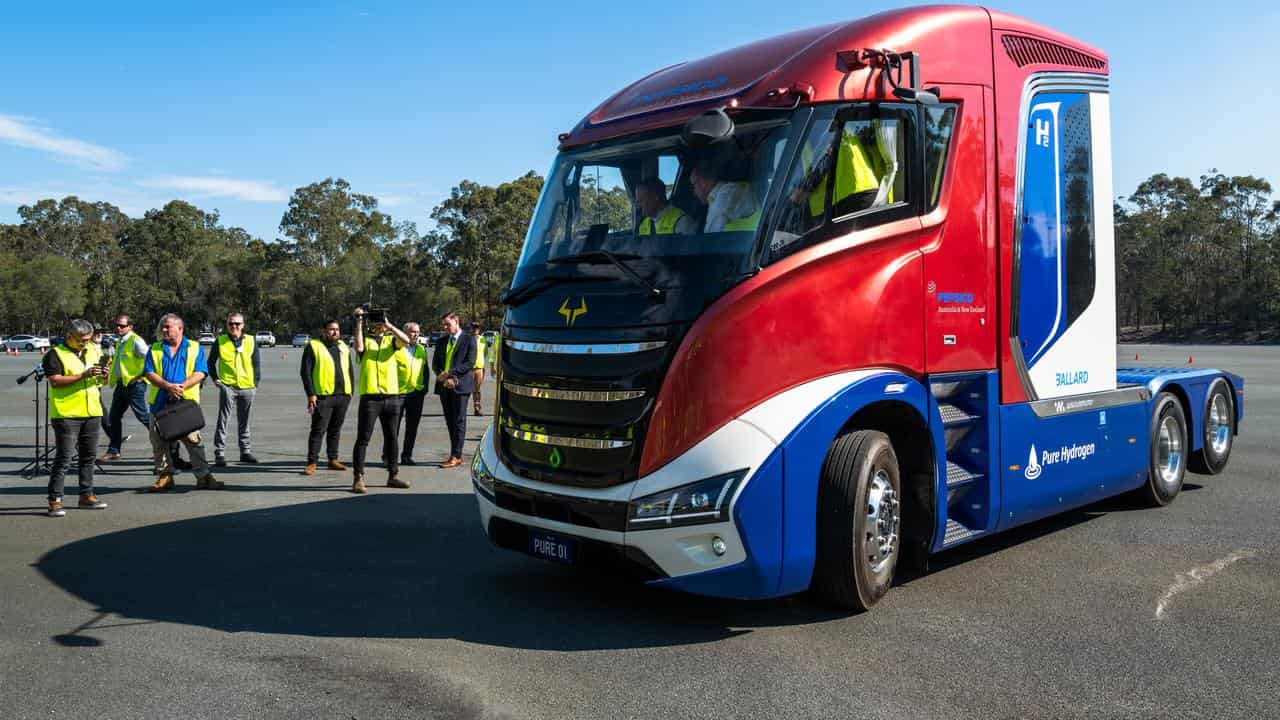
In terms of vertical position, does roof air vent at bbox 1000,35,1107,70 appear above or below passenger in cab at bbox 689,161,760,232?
above

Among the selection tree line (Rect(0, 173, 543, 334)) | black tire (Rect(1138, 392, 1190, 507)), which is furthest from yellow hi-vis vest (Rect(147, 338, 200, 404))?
tree line (Rect(0, 173, 543, 334))

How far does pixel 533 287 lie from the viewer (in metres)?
5.69

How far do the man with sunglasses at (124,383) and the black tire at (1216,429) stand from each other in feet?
38.8

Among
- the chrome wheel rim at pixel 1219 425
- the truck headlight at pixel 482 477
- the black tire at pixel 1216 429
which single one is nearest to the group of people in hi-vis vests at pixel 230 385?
the truck headlight at pixel 482 477

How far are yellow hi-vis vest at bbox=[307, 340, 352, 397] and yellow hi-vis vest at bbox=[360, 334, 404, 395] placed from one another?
118 centimetres

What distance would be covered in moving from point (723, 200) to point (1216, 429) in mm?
7522

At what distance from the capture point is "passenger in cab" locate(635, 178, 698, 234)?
532 cm

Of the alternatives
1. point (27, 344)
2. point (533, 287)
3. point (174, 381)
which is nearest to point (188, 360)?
point (174, 381)

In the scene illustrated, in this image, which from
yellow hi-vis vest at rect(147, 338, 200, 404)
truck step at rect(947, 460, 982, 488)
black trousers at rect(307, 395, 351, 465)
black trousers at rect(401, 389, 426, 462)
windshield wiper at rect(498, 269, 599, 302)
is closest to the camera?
windshield wiper at rect(498, 269, 599, 302)

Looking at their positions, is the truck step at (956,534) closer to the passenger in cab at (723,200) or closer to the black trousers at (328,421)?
the passenger in cab at (723,200)

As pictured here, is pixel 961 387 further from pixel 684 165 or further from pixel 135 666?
pixel 135 666

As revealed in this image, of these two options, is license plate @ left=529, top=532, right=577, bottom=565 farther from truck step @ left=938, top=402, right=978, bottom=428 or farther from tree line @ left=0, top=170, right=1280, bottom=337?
tree line @ left=0, top=170, right=1280, bottom=337

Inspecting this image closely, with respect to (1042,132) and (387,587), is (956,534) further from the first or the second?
(387,587)

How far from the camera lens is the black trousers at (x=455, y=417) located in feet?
39.5
